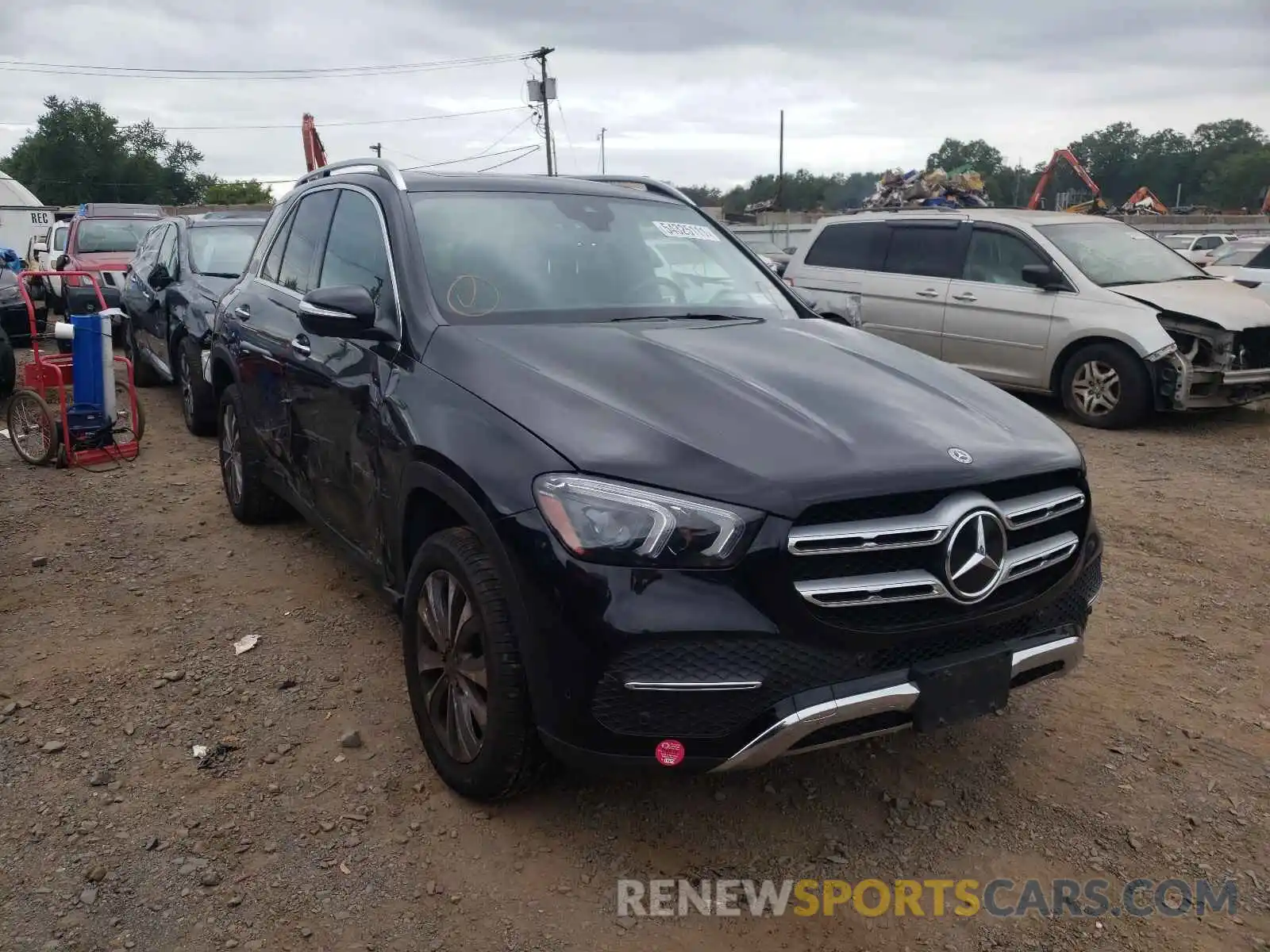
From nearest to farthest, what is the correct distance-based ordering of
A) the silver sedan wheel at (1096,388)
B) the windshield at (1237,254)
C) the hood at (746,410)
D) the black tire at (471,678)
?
the hood at (746,410)
the black tire at (471,678)
the silver sedan wheel at (1096,388)
the windshield at (1237,254)

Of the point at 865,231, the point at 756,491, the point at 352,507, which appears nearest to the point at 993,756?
the point at 756,491

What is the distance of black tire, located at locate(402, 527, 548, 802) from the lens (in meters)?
2.61

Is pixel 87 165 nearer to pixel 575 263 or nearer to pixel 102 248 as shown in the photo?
pixel 102 248

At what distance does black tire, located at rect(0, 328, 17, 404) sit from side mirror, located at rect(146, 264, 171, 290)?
54.9 inches

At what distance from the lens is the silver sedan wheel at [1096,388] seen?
8.08 meters

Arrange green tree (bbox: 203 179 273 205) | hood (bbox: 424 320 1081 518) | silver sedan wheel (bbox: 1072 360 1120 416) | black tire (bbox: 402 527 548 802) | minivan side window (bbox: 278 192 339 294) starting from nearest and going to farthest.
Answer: hood (bbox: 424 320 1081 518) < black tire (bbox: 402 527 548 802) < minivan side window (bbox: 278 192 339 294) < silver sedan wheel (bbox: 1072 360 1120 416) < green tree (bbox: 203 179 273 205)

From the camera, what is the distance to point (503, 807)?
9.66 feet

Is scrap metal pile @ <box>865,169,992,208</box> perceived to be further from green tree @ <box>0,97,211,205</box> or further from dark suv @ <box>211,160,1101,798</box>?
green tree @ <box>0,97,211,205</box>

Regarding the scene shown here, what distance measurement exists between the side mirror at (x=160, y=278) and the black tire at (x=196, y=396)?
630mm

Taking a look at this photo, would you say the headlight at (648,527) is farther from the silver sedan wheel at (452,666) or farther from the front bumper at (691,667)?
the silver sedan wheel at (452,666)

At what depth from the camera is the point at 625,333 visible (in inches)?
130

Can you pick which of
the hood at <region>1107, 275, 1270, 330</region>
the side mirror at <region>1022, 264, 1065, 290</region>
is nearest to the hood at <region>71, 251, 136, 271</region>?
the side mirror at <region>1022, 264, 1065, 290</region>

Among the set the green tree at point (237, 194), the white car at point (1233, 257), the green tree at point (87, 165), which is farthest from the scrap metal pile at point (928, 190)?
the green tree at point (87, 165)

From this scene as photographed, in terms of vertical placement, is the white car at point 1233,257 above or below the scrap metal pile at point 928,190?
below
